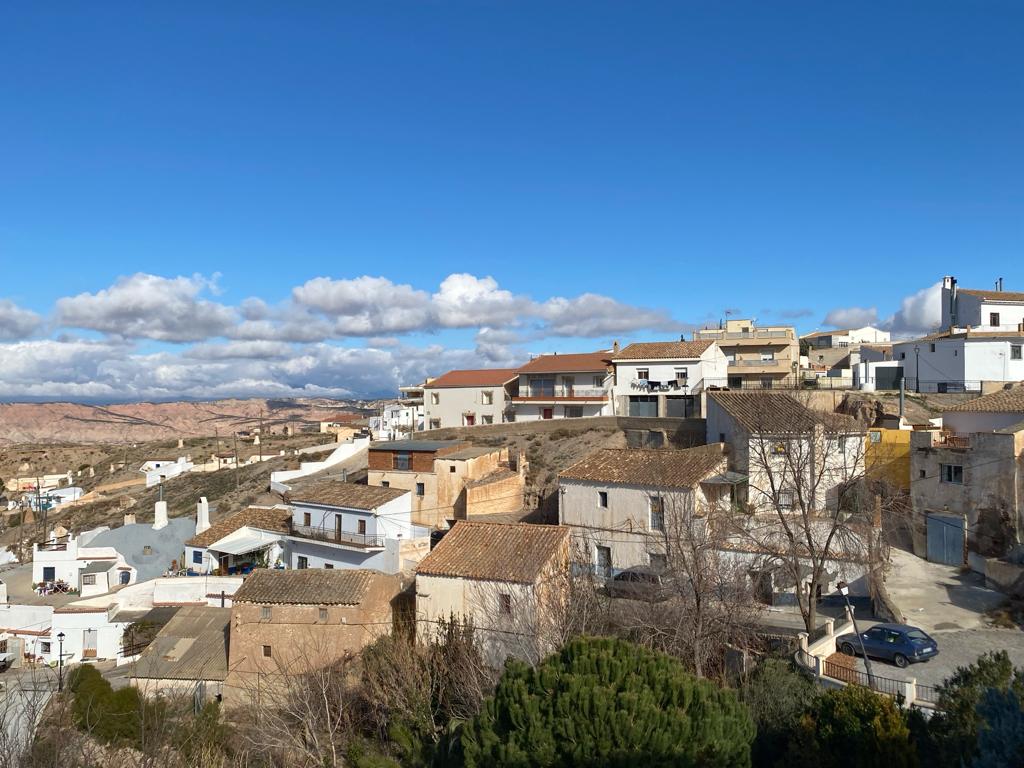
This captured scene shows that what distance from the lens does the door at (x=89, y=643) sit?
2975 centimetres

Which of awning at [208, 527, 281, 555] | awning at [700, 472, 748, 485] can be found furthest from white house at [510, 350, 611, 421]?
awning at [208, 527, 281, 555]

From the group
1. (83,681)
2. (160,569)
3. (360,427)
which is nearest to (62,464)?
(360,427)

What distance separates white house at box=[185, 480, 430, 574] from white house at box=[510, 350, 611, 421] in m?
17.6

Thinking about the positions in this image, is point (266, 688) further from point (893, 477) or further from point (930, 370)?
point (930, 370)

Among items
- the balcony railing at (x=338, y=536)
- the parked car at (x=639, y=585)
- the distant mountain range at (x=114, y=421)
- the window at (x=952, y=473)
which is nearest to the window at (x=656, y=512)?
the parked car at (x=639, y=585)

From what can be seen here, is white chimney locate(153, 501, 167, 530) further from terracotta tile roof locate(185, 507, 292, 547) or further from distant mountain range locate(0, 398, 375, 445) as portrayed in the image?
distant mountain range locate(0, 398, 375, 445)

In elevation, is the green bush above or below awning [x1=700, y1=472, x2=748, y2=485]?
below

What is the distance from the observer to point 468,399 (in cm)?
5388

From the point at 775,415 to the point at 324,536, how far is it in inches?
817

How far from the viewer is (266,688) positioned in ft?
79.5

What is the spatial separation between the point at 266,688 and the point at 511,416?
98.9ft

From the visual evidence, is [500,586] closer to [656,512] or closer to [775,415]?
[656,512]

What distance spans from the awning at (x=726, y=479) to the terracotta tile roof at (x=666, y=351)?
1825 cm

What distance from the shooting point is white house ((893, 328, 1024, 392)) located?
39.7 m
